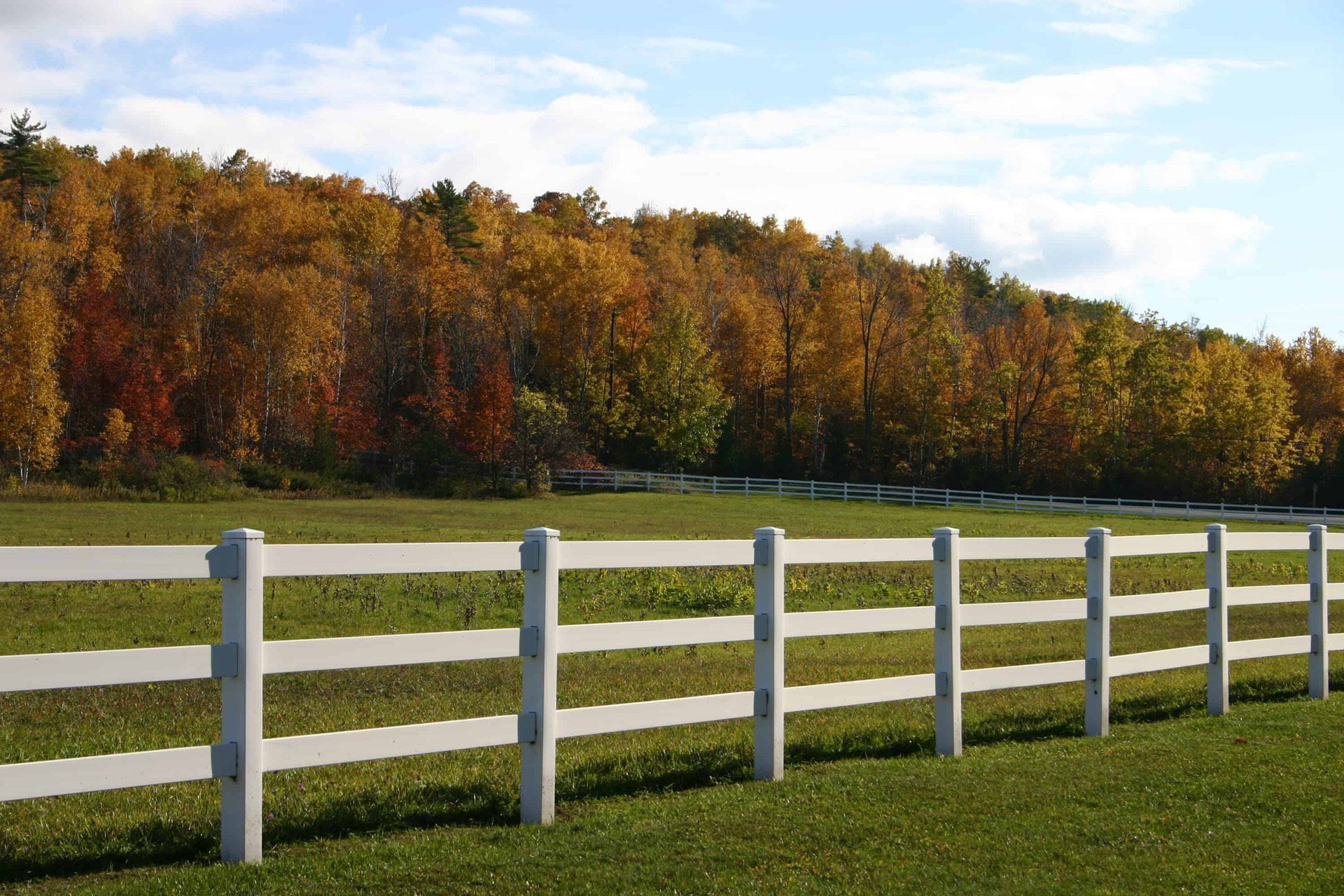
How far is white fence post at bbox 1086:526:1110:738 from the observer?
8.38 metres

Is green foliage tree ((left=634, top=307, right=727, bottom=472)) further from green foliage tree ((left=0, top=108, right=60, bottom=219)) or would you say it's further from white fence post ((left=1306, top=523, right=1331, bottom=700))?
white fence post ((left=1306, top=523, right=1331, bottom=700))

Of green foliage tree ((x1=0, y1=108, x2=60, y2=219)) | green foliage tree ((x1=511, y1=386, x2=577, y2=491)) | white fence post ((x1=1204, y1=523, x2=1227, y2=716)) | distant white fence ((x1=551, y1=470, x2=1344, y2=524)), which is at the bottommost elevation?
distant white fence ((x1=551, y1=470, x2=1344, y2=524))

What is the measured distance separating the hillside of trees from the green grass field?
43.8 m

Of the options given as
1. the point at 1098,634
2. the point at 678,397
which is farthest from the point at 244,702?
the point at 678,397

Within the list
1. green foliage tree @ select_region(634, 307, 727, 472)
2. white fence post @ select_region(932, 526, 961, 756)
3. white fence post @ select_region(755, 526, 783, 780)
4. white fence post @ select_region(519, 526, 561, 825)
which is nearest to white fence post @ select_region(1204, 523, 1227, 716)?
white fence post @ select_region(932, 526, 961, 756)

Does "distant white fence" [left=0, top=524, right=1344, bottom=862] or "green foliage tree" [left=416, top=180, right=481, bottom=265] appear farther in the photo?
"green foliage tree" [left=416, top=180, right=481, bottom=265]

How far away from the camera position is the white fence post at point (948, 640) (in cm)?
752

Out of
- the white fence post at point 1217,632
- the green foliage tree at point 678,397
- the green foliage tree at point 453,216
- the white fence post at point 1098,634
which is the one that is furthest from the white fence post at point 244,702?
the green foliage tree at point 453,216

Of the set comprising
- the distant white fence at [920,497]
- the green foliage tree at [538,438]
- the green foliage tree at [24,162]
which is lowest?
the distant white fence at [920,497]

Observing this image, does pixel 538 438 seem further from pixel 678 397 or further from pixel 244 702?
pixel 244 702

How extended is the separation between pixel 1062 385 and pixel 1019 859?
78.3 meters

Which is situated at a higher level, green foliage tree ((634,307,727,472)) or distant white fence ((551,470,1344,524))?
green foliage tree ((634,307,727,472))

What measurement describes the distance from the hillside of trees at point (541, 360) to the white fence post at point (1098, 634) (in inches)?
1906

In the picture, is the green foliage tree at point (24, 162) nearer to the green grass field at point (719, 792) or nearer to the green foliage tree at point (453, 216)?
the green foliage tree at point (453, 216)
